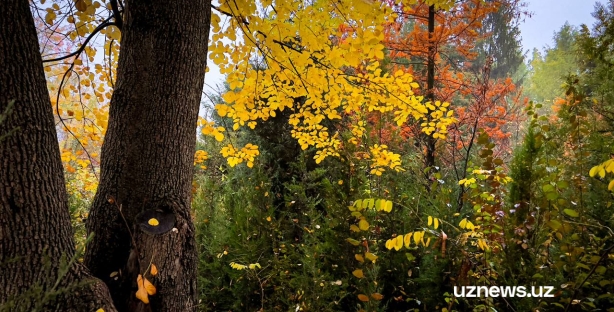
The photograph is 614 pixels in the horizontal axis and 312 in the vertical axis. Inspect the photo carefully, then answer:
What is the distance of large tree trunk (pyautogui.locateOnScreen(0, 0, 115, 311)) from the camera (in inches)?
51.9

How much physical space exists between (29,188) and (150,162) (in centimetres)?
52

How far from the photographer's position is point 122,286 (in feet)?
5.60

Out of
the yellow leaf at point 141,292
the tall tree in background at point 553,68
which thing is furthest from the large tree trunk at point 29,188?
the tall tree in background at point 553,68

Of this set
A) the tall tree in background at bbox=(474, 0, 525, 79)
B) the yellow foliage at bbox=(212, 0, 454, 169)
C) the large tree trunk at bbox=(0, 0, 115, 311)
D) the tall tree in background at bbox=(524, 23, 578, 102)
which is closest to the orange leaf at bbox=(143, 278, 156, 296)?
the large tree trunk at bbox=(0, 0, 115, 311)

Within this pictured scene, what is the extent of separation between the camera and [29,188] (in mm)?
1373

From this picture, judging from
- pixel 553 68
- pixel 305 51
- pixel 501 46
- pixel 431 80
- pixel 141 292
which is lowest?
pixel 141 292

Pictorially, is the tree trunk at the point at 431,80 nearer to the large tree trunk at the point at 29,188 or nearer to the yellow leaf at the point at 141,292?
the yellow leaf at the point at 141,292

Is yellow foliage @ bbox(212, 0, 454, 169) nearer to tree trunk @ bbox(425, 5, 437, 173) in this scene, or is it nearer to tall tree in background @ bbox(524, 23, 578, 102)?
tree trunk @ bbox(425, 5, 437, 173)

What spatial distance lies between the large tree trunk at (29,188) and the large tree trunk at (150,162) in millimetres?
282

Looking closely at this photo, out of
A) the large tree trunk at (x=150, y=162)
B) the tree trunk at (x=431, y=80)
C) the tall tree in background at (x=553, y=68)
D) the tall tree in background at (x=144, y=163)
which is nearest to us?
the tall tree in background at (x=144, y=163)

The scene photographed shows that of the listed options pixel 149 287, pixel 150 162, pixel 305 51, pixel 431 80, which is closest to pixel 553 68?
pixel 431 80

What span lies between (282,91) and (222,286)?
2112 mm

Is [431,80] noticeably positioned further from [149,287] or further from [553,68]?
[553,68]

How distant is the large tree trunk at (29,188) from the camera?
132 cm
